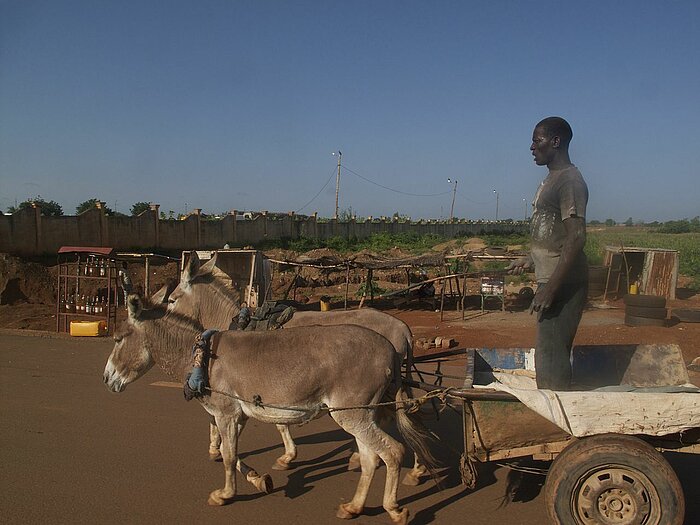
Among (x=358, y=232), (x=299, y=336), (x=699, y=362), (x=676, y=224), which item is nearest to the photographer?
(x=299, y=336)

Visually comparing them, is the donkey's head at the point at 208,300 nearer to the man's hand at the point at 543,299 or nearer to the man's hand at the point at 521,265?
the man's hand at the point at 521,265

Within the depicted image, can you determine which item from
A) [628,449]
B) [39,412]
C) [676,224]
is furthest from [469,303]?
[676,224]

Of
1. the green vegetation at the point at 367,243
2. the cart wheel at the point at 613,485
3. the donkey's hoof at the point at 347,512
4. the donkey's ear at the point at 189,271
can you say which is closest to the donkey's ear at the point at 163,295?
the donkey's ear at the point at 189,271

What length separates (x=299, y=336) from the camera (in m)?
4.69

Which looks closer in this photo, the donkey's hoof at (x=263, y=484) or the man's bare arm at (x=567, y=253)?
the man's bare arm at (x=567, y=253)

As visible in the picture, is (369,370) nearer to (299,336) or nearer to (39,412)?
(299,336)

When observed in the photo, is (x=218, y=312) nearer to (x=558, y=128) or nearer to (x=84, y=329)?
(x=558, y=128)

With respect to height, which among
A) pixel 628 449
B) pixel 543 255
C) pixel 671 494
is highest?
pixel 543 255

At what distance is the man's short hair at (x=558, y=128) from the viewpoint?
13.9 feet

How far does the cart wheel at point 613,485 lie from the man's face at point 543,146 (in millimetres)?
2006

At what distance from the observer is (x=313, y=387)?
4.46 m

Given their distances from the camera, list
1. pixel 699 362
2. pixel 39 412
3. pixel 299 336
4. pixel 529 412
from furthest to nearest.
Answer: pixel 699 362, pixel 39 412, pixel 299 336, pixel 529 412

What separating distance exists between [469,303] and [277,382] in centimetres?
1699

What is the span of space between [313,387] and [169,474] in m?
2.00
